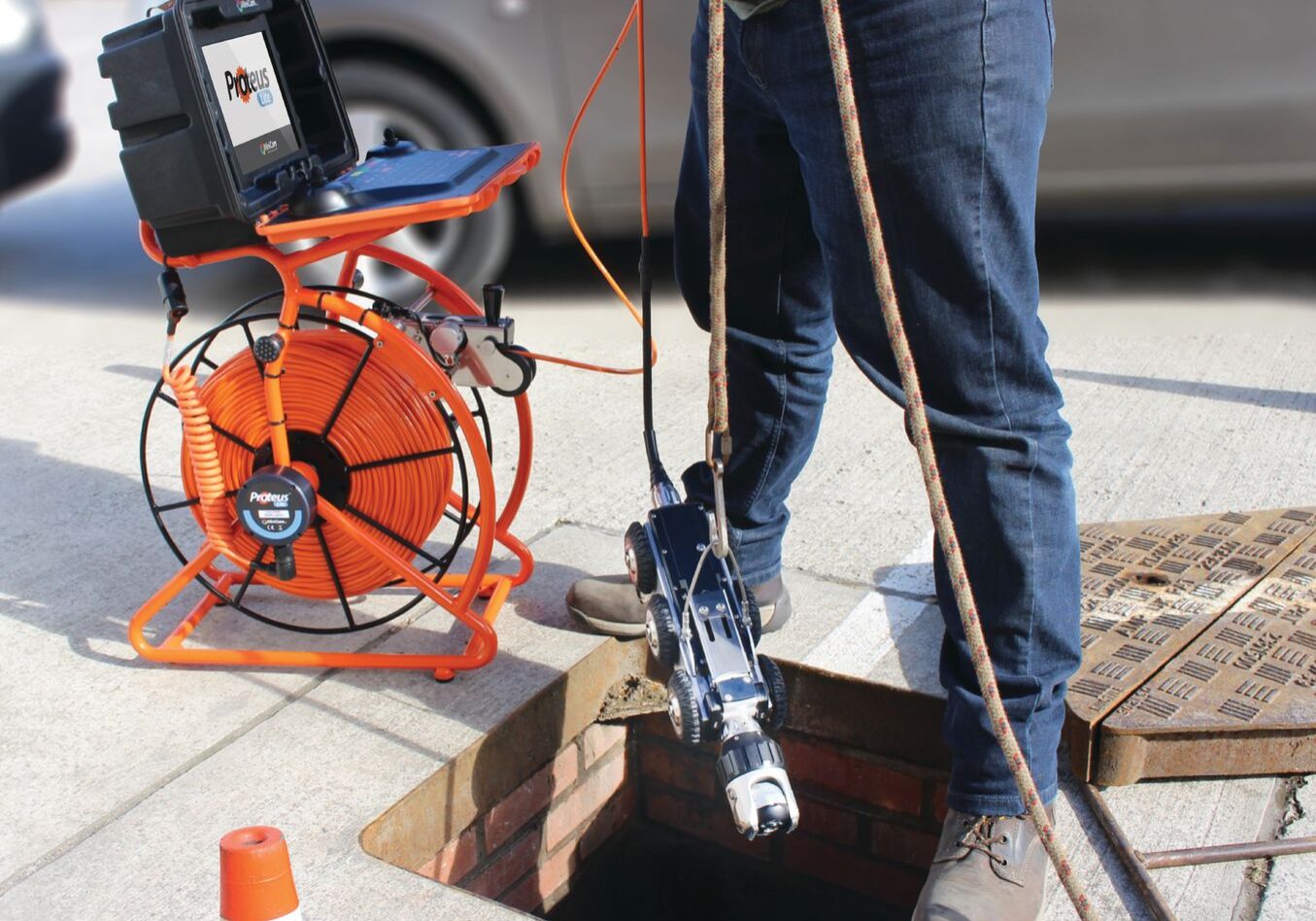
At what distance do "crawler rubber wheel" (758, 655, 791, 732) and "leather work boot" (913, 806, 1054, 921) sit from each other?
0.32 metres

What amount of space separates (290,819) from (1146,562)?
166cm

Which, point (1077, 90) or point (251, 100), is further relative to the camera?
point (1077, 90)

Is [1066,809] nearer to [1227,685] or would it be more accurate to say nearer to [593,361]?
[1227,685]

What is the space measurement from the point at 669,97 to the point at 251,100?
2431 mm

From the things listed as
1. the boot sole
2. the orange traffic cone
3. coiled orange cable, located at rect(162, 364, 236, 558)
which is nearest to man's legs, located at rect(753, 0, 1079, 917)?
the boot sole

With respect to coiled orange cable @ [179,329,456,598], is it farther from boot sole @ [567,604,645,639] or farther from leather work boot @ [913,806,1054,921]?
leather work boot @ [913,806,1054,921]

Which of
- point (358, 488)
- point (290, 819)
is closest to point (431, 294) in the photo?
point (358, 488)

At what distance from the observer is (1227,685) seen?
2.29m

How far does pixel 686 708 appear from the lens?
188cm

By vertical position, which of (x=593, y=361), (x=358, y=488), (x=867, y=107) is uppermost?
(x=867, y=107)

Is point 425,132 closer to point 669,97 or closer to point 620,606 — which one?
point 669,97

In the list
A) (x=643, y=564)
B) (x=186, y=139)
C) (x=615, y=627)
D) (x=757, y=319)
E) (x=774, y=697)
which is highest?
(x=186, y=139)

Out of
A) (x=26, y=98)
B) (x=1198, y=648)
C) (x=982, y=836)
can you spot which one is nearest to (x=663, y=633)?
(x=982, y=836)

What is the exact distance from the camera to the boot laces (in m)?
1.97
